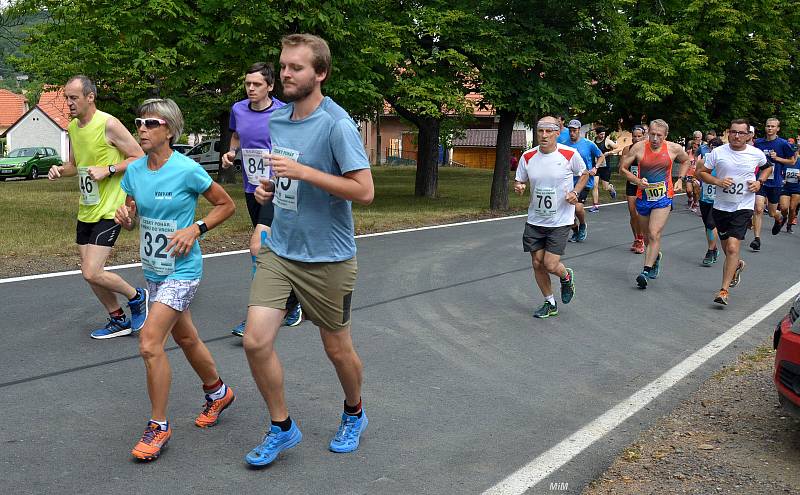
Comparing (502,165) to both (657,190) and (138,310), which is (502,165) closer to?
(657,190)

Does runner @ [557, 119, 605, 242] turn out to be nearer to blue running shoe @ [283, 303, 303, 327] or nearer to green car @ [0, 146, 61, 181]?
blue running shoe @ [283, 303, 303, 327]

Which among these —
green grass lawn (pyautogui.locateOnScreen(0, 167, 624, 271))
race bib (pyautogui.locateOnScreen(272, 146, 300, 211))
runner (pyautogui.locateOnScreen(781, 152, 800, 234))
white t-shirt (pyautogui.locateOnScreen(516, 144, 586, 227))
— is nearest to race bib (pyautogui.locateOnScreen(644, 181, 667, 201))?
white t-shirt (pyautogui.locateOnScreen(516, 144, 586, 227))

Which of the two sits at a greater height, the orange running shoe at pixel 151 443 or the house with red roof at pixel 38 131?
the orange running shoe at pixel 151 443

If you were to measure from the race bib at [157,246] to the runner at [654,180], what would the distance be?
268 inches

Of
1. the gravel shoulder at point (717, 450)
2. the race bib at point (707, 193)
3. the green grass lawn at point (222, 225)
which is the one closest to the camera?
Answer: the gravel shoulder at point (717, 450)

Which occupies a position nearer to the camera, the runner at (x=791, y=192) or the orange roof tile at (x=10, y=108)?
the runner at (x=791, y=192)

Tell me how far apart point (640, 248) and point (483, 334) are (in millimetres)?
6417

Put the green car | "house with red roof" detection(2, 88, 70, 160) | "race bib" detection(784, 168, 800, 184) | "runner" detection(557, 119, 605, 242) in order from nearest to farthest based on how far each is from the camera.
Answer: "runner" detection(557, 119, 605, 242)
"race bib" detection(784, 168, 800, 184)
the green car
"house with red roof" detection(2, 88, 70, 160)

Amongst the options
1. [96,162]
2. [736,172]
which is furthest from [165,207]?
[736,172]

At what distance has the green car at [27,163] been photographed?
128 ft

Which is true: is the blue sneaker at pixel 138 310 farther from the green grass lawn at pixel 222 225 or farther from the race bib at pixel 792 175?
the race bib at pixel 792 175

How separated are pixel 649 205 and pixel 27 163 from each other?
A: 114 ft

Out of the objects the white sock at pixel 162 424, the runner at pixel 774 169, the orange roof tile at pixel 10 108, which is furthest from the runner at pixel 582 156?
the orange roof tile at pixel 10 108

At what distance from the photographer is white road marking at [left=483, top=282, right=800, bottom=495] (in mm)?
4348
